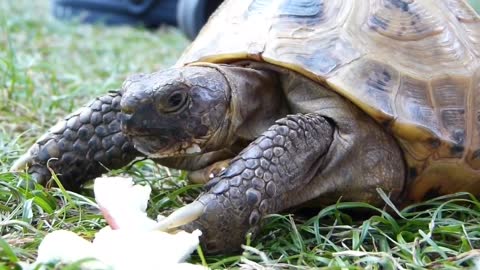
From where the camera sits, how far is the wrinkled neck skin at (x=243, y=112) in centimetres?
212

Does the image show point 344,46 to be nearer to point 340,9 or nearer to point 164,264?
point 340,9

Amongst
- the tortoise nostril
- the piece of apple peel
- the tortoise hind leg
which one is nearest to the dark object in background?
the tortoise hind leg

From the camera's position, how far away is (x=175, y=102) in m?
1.94

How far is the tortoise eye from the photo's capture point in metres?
1.92

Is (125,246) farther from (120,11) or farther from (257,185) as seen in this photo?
(120,11)

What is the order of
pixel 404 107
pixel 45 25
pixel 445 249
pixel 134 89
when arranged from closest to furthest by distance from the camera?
pixel 445 249, pixel 134 89, pixel 404 107, pixel 45 25

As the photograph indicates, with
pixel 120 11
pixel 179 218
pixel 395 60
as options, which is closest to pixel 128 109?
pixel 179 218

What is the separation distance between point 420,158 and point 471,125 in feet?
0.66

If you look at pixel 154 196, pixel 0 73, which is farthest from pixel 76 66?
pixel 154 196

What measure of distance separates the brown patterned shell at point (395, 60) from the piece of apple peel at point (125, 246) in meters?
0.68

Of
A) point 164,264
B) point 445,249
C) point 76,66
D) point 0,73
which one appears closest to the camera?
point 164,264

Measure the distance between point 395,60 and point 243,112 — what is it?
46 cm

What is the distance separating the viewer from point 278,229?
1.97m

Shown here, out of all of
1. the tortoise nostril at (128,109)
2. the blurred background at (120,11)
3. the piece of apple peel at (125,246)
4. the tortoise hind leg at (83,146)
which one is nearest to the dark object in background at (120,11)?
Answer: the blurred background at (120,11)
